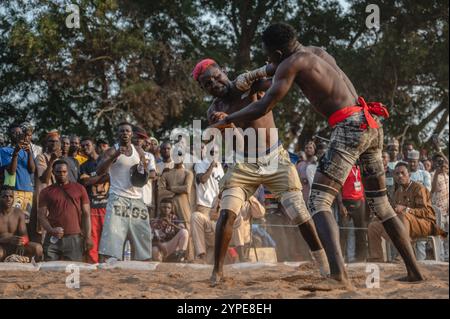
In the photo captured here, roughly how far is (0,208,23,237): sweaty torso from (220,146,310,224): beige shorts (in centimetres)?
336

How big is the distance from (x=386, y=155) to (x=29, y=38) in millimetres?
8835

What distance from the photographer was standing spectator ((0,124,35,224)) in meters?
8.49

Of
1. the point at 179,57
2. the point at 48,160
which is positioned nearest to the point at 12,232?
the point at 48,160

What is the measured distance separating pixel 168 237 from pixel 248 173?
139 inches

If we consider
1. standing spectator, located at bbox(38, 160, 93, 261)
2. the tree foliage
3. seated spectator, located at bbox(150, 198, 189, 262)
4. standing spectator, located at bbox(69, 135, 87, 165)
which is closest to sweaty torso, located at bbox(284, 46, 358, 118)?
standing spectator, located at bbox(38, 160, 93, 261)

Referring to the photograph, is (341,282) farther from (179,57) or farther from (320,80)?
Result: (179,57)

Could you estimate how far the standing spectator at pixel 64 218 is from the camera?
8.18m

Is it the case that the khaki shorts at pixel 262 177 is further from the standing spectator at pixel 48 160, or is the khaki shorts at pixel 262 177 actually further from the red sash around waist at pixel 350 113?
the standing spectator at pixel 48 160

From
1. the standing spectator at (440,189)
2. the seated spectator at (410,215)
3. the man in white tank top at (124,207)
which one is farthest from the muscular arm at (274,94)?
the standing spectator at (440,189)

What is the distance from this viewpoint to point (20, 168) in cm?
861

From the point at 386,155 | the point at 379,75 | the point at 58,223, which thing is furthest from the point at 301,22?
the point at 58,223

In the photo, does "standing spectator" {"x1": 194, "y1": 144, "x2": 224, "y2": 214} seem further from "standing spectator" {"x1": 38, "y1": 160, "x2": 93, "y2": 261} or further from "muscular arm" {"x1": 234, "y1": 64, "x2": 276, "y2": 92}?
"muscular arm" {"x1": 234, "y1": 64, "x2": 276, "y2": 92}

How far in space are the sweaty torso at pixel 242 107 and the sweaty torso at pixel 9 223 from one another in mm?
3377

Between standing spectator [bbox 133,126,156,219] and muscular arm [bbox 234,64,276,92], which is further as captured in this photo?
standing spectator [bbox 133,126,156,219]
